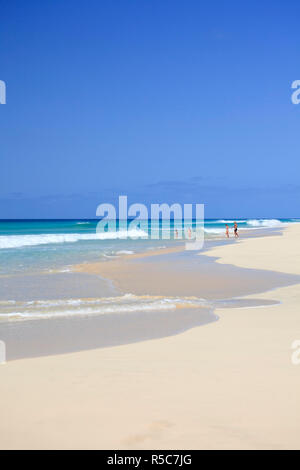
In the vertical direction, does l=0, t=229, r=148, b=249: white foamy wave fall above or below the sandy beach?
above

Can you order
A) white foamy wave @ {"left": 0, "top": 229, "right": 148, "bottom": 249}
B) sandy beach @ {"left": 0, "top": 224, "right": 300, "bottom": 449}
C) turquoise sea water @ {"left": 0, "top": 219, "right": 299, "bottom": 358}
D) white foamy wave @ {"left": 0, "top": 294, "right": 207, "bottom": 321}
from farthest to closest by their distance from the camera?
1. white foamy wave @ {"left": 0, "top": 229, "right": 148, "bottom": 249}
2. white foamy wave @ {"left": 0, "top": 294, "right": 207, "bottom": 321}
3. turquoise sea water @ {"left": 0, "top": 219, "right": 299, "bottom": 358}
4. sandy beach @ {"left": 0, "top": 224, "right": 300, "bottom": 449}

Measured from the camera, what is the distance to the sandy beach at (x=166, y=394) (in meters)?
3.20

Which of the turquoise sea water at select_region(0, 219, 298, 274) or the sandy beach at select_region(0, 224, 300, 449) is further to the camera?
the turquoise sea water at select_region(0, 219, 298, 274)

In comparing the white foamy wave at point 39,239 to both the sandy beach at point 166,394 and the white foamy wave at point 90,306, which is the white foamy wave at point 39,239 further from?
the sandy beach at point 166,394

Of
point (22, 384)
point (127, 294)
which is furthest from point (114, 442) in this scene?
point (127, 294)

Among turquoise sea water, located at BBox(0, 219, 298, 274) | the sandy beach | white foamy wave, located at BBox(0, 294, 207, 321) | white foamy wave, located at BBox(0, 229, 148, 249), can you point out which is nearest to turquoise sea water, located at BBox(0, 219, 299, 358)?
white foamy wave, located at BBox(0, 294, 207, 321)

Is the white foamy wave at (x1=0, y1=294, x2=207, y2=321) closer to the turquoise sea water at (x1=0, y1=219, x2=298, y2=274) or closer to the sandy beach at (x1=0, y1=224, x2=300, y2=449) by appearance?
the sandy beach at (x1=0, y1=224, x2=300, y2=449)

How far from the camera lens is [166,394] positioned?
3926 mm

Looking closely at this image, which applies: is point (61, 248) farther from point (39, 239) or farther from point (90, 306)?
point (90, 306)

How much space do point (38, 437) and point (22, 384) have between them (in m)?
1.13

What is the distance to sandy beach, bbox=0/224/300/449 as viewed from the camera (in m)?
3.20

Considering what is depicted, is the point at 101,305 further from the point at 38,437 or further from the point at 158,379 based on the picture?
the point at 38,437

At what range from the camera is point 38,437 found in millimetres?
3232

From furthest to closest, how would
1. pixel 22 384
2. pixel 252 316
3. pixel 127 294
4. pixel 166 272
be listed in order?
pixel 166 272, pixel 127 294, pixel 252 316, pixel 22 384
